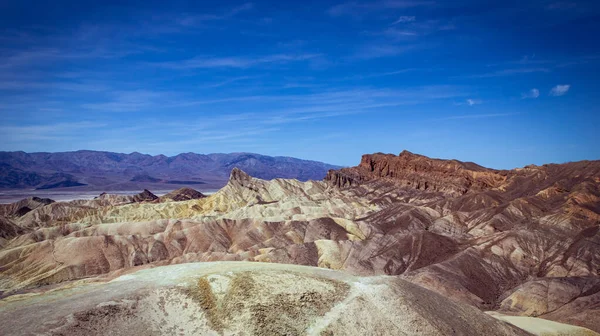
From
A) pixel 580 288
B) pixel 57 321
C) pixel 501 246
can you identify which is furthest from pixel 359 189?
pixel 57 321

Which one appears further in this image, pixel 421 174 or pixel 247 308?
pixel 421 174

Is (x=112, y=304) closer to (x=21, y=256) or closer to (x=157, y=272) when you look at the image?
(x=157, y=272)

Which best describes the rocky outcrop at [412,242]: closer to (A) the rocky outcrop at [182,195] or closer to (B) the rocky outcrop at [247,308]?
(B) the rocky outcrop at [247,308]

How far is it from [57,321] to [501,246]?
62587 mm

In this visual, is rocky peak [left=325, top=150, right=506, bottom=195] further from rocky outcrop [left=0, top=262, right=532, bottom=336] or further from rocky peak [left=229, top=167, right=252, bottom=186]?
rocky outcrop [left=0, top=262, right=532, bottom=336]

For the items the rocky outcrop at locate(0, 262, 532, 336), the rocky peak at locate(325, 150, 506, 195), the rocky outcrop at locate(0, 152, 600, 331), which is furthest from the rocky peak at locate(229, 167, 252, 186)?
the rocky outcrop at locate(0, 262, 532, 336)

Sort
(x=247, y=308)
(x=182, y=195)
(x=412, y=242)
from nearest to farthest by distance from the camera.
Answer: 1. (x=247, y=308)
2. (x=412, y=242)
3. (x=182, y=195)

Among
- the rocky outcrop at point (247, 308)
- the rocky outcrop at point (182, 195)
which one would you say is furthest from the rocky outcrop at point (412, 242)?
the rocky outcrop at point (182, 195)

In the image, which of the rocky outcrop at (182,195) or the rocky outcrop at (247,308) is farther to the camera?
the rocky outcrop at (182,195)

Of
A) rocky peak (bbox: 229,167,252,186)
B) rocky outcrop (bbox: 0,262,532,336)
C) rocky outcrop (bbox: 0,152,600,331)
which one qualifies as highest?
rocky peak (bbox: 229,167,252,186)

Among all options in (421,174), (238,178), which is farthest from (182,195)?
(421,174)

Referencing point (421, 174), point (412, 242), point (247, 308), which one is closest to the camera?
point (247, 308)

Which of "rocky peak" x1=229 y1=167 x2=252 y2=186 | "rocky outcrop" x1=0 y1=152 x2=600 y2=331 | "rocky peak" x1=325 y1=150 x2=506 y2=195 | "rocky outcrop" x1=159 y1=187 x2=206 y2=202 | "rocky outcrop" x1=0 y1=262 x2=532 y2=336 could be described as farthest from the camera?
"rocky outcrop" x1=159 y1=187 x2=206 y2=202

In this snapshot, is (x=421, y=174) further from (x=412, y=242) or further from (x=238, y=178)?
(x=412, y=242)
